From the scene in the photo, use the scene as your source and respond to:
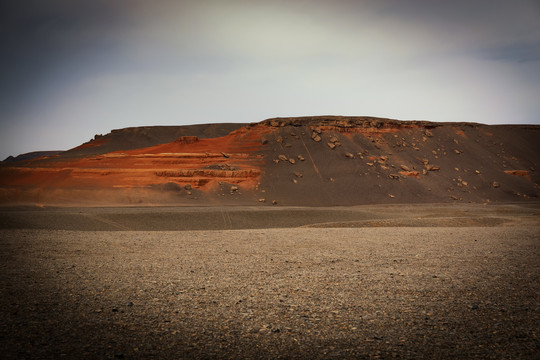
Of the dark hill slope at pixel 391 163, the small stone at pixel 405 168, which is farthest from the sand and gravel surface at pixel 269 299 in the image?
the small stone at pixel 405 168

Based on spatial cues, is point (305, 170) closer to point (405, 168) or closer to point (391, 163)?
point (391, 163)

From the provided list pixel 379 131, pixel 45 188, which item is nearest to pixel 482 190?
pixel 379 131

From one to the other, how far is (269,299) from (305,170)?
1258 inches

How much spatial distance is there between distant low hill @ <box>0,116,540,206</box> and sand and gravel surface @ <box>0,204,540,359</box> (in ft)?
69.9

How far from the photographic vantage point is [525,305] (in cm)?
567

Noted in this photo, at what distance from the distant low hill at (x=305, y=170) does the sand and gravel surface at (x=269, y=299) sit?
21310 mm

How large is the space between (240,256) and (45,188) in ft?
99.8

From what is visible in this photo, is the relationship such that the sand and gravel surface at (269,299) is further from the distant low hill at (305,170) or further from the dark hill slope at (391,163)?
the dark hill slope at (391,163)

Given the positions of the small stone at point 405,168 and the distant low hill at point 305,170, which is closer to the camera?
the distant low hill at point 305,170

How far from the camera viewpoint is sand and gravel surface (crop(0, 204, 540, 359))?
4.20 m

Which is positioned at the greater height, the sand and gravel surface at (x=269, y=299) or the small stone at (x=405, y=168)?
the small stone at (x=405, y=168)

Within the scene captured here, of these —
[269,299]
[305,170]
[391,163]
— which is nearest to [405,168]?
[391,163]

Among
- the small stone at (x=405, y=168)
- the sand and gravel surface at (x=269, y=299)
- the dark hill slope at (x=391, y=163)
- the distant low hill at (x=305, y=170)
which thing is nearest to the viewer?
the sand and gravel surface at (x=269, y=299)

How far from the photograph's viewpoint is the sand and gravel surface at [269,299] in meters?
4.20
